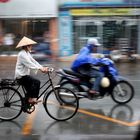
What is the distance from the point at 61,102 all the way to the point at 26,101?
2.34 ft

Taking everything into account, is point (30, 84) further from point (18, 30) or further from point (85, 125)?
point (18, 30)

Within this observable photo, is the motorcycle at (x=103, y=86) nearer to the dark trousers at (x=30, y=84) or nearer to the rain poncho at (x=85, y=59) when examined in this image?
the rain poncho at (x=85, y=59)

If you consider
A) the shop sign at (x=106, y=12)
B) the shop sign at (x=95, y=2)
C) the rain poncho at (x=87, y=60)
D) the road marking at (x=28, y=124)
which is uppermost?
the shop sign at (x=95, y=2)

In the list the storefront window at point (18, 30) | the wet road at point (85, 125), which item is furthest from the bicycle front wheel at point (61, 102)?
the storefront window at point (18, 30)

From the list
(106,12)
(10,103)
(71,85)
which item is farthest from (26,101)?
(106,12)

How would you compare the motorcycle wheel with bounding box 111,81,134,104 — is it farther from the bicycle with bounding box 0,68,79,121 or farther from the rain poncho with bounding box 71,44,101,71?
the bicycle with bounding box 0,68,79,121

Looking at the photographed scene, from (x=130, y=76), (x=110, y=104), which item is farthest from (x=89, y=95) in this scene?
(x=130, y=76)

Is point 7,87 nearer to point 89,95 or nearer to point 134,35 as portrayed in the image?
point 89,95

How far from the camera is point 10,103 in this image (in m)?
8.84

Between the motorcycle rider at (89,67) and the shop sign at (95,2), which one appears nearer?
the motorcycle rider at (89,67)

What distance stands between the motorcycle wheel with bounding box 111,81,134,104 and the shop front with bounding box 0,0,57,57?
15582 millimetres

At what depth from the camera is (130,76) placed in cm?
1684

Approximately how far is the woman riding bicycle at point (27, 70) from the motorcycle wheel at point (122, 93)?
2361mm

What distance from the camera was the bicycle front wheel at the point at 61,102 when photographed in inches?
348
